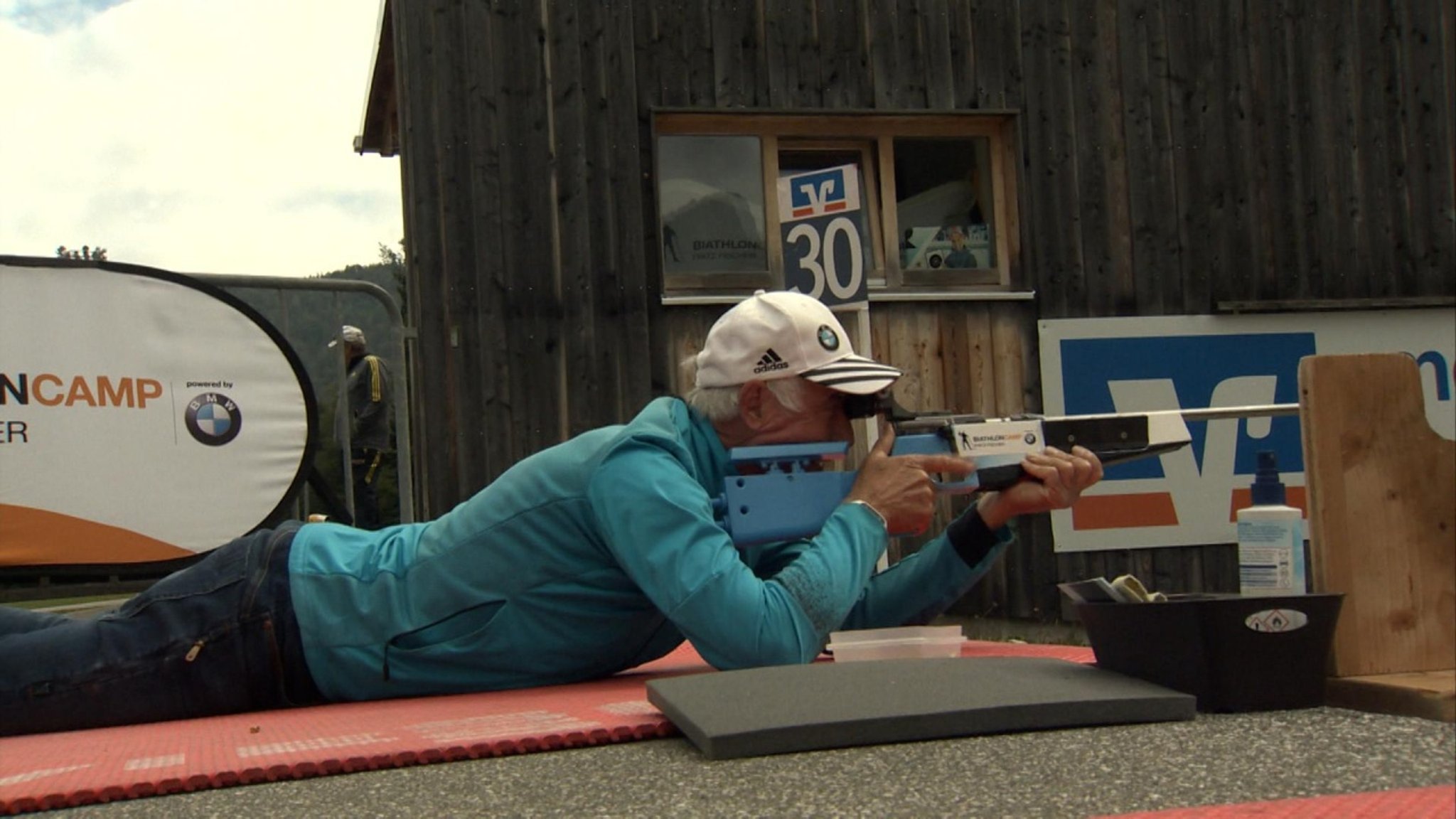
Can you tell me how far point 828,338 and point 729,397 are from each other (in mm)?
225

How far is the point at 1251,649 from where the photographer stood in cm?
224

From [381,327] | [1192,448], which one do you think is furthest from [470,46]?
[1192,448]

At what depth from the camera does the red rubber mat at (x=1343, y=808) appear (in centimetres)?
158

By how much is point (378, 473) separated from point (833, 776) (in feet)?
14.1

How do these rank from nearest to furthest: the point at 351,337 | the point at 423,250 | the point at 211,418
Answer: the point at 211,418 → the point at 351,337 → the point at 423,250

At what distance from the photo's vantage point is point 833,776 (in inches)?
74.5

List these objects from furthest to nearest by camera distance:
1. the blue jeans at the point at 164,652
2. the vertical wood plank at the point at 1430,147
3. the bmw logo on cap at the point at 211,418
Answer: the vertical wood plank at the point at 1430,147 < the bmw logo on cap at the point at 211,418 < the blue jeans at the point at 164,652

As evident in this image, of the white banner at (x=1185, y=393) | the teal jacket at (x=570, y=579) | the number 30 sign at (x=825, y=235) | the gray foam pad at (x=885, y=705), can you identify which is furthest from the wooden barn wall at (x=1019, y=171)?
the gray foam pad at (x=885, y=705)

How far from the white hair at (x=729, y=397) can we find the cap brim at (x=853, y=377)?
0.05 meters

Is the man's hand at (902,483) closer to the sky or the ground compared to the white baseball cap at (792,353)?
closer to the ground

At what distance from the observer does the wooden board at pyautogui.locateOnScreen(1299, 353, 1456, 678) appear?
2.44m

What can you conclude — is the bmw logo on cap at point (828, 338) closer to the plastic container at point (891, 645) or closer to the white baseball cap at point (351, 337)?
the plastic container at point (891, 645)

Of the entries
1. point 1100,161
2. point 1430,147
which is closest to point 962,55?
point 1100,161

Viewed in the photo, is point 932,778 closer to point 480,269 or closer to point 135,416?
point 135,416
